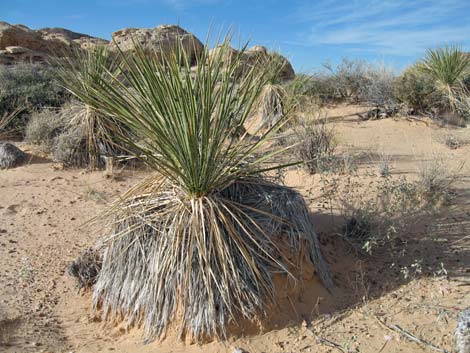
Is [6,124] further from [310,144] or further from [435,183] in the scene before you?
[435,183]

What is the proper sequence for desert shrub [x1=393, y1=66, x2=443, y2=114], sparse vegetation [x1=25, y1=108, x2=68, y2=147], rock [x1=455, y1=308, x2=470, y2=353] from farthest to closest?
desert shrub [x1=393, y1=66, x2=443, y2=114] → sparse vegetation [x1=25, y1=108, x2=68, y2=147] → rock [x1=455, y1=308, x2=470, y2=353]

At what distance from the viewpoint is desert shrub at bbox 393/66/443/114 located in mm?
11789

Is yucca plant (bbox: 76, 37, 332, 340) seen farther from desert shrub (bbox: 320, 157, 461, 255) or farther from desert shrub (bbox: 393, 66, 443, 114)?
desert shrub (bbox: 393, 66, 443, 114)

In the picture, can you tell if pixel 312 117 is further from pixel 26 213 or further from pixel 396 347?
pixel 396 347

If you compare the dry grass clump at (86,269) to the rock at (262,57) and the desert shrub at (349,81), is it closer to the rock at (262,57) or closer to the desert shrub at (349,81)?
the rock at (262,57)

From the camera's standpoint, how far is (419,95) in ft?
38.8

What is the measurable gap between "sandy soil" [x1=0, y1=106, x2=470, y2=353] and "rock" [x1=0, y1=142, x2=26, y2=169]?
884mm

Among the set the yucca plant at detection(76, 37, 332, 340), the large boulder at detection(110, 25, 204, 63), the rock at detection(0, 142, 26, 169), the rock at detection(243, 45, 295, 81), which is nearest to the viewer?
the yucca plant at detection(76, 37, 332, 340)

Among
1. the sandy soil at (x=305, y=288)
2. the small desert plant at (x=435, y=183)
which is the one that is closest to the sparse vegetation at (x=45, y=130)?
the sandy soil at (x=305, y=288)

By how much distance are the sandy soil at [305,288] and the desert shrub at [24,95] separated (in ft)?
12.2

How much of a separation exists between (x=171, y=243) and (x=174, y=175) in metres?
0.53

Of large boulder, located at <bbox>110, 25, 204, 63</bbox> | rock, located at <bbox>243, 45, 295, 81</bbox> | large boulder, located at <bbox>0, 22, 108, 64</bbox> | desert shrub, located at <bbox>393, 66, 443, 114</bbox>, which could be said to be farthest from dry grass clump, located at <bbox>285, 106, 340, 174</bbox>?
large boulder, located at <bbox>0, 22, 108, 64</bbox>

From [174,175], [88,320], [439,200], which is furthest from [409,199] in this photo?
[88,320]

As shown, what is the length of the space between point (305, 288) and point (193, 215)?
1136 millimetres
